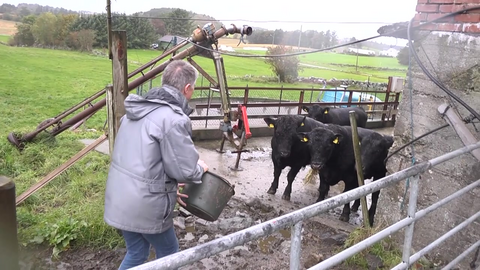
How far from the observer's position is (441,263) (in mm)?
3977

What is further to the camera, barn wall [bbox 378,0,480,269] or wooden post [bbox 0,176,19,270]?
barn wall [bbox 378,0,480,269]

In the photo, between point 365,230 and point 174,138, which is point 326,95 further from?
point 174,138

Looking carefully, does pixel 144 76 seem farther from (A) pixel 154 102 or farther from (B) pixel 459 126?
(B) pixel 459 126

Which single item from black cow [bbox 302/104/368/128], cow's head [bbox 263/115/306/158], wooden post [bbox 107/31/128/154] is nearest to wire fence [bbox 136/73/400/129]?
black cow [bbox 302/104/368/128]

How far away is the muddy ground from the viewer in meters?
4.02

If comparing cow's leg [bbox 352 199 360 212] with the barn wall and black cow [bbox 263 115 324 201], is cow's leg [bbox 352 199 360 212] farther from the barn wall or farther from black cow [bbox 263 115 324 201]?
the barn wall

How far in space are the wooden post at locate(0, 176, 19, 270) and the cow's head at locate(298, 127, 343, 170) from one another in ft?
12.1

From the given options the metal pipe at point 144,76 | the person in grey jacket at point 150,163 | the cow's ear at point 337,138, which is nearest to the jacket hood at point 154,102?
the person in grey jacket at point 150,163

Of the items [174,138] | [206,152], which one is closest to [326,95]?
[206,152]

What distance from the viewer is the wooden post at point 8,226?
10.2 feet

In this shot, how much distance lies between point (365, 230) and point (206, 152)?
4645 mm

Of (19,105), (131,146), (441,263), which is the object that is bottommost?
(19,105)

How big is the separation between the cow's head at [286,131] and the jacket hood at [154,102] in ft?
12.6

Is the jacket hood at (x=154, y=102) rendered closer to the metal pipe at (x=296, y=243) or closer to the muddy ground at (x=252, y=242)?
the metal pipe at (x=296, y=243)
